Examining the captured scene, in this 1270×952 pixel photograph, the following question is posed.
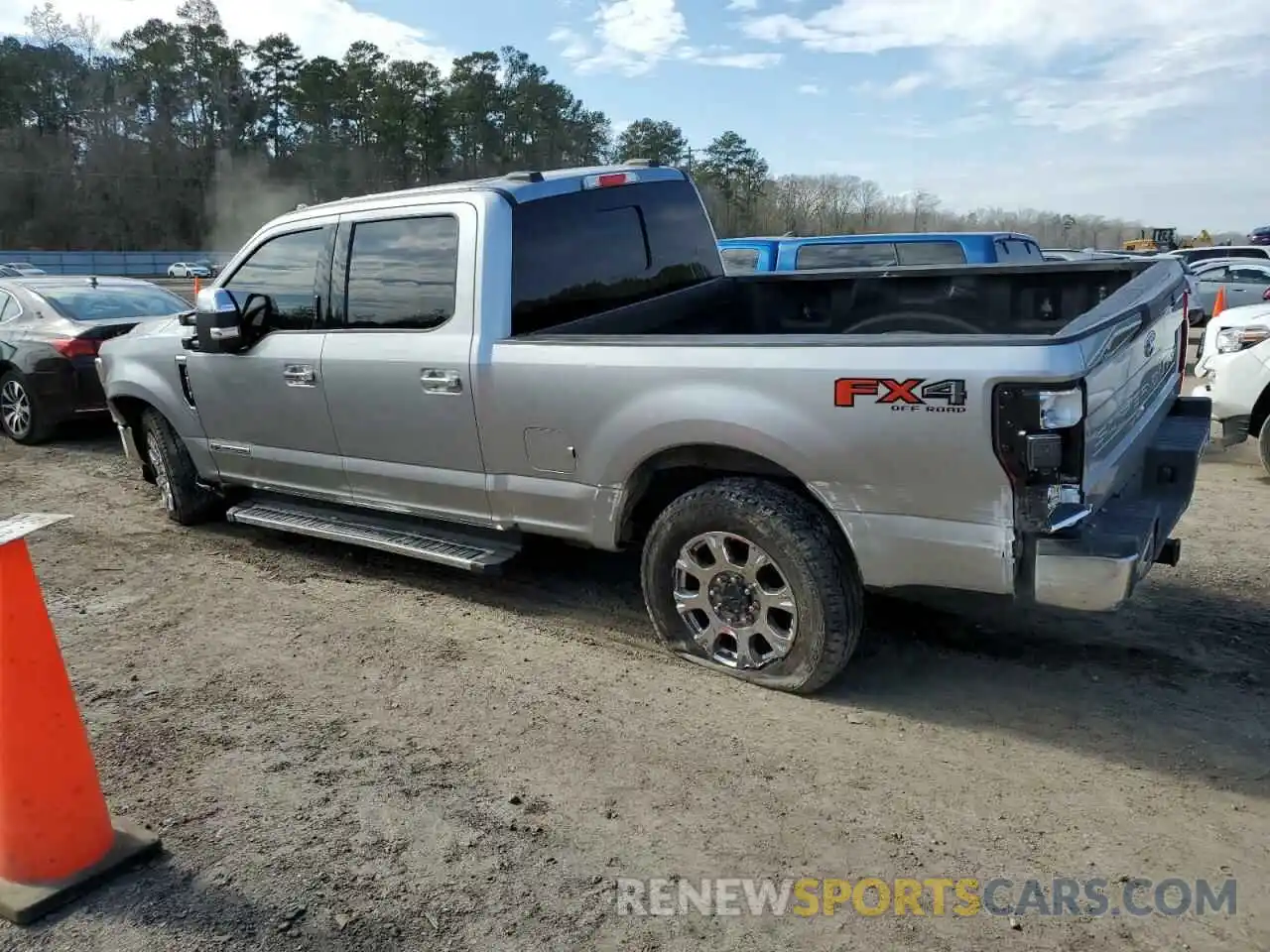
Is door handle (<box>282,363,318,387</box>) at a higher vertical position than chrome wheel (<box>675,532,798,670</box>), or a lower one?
higher

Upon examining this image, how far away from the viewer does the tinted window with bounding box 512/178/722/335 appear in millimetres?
4457

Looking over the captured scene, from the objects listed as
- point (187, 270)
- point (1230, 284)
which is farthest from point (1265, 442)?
point (187, 270)

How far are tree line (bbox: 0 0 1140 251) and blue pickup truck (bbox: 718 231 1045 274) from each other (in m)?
55.9

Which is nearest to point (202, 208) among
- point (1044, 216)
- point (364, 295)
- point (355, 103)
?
point (355, 103)

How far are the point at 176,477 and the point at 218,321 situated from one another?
1.55m

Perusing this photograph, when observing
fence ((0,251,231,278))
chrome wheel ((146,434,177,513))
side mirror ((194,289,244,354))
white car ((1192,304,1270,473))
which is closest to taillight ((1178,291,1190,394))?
white car ((1192,304,1270,473))

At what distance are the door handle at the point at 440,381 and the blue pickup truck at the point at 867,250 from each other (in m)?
6.24

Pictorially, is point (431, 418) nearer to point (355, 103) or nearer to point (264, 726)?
point (264, 726)

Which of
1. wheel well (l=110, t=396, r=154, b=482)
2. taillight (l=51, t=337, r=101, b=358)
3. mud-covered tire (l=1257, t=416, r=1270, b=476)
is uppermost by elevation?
taillight (l=51, t=337, r=101, b=358)

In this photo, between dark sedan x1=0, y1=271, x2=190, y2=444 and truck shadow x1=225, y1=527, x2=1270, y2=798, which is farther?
dark sedan x1=0, y1=271, x2=190, y2=444

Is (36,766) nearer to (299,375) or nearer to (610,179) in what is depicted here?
(299,375)

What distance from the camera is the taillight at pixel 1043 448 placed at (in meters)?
2.96

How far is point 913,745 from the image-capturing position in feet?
11.4

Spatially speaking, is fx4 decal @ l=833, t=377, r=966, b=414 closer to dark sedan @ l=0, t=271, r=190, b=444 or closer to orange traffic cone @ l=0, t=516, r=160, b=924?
orange traffic cone @ l=0, t=516, r=160, b=924
